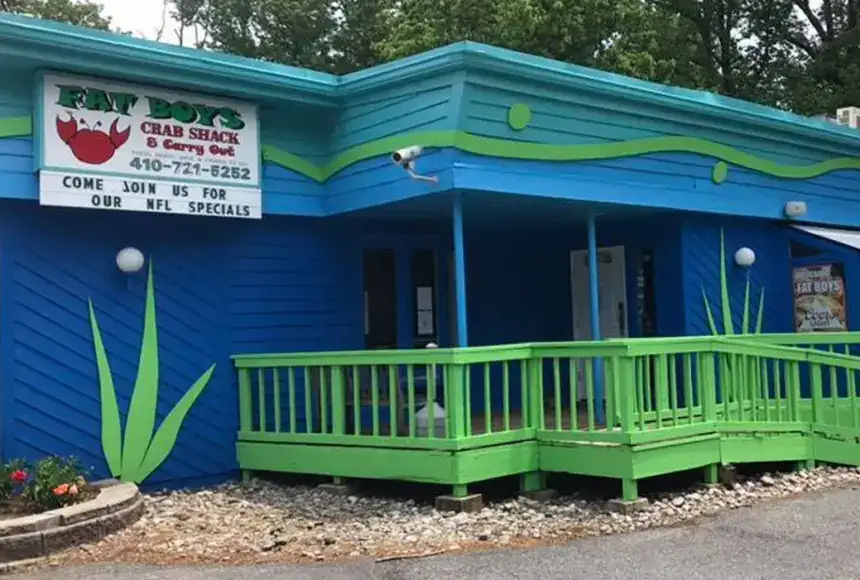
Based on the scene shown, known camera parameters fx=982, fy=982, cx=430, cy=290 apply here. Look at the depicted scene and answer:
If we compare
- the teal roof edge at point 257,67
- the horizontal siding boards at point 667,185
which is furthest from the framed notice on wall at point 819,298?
the teal roof edge at point 257,67

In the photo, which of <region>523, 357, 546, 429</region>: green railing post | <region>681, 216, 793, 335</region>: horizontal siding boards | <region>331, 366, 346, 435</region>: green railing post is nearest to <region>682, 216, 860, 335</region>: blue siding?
<region>681, 216, 793, 335</region>: horizontal siding boards

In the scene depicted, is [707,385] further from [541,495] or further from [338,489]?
[338,489]

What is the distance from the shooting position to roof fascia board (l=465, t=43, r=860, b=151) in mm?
8242

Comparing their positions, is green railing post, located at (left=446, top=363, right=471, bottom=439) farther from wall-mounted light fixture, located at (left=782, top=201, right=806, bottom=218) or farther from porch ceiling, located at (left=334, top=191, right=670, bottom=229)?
wall-mounted light fixture, located at (left=782, top=201, right=806, bottom=218)

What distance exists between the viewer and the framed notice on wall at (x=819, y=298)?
37.2 ft

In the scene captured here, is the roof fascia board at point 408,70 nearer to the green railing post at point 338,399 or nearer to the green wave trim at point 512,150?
the green wave trim at point 512,150

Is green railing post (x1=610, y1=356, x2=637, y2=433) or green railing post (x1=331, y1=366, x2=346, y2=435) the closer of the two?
green railing post (x1=610, y1=356, x2=637, y2=433)

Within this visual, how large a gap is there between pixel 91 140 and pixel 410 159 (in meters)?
2.63

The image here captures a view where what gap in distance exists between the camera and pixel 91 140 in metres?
8.09

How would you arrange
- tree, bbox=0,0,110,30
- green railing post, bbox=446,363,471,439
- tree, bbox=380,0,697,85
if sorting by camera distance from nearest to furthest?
green railing post, bbox=446,363,471,439, tree, bbox=380,0,697,85, tree, bbox=0,0,110,30

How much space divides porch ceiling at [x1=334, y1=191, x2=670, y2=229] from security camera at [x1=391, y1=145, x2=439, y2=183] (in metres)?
0.24

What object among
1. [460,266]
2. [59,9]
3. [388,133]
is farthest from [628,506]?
[59,9]

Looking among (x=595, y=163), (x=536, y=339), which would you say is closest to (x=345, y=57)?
(x=536, y=339)

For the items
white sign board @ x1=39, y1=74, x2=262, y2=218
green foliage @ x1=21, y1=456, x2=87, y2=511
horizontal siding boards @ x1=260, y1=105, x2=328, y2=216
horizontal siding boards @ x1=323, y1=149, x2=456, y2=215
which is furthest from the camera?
horizontal siding boards @ x1=260, y1=105, x2=328, y2=216
